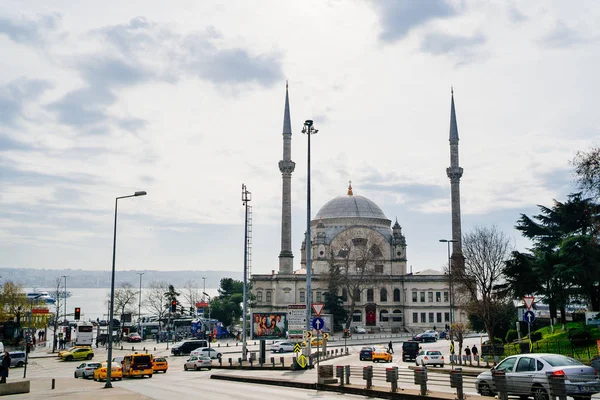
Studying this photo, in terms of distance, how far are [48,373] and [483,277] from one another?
36195mm

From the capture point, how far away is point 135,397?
2477 cm

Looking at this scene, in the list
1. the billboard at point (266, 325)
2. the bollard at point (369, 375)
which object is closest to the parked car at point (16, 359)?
the billboard at point (266, 325)

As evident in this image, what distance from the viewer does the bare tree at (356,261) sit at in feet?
302

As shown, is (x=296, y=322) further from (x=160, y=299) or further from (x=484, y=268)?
(x=160, y=299)

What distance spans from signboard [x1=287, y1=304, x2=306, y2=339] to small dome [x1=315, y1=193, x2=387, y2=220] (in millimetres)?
67548

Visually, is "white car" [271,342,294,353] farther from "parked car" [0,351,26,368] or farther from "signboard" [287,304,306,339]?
"parked car" [0,351,26,368]

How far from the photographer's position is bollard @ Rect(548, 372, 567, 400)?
15477 mm

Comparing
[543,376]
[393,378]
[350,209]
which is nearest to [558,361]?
[543,376]

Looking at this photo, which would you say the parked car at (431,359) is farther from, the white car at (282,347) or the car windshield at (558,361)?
the car windshield at (558,361)

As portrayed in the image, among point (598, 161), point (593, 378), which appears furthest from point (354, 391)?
point (598, 161)

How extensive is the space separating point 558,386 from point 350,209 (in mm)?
95337

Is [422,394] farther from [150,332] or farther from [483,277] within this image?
[150,332]

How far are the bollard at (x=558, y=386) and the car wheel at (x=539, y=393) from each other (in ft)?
5.73

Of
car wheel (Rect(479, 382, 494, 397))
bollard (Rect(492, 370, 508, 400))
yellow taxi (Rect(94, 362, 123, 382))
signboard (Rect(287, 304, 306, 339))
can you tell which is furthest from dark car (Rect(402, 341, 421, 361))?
bollard (Rect(492, 370, 508, 400))
